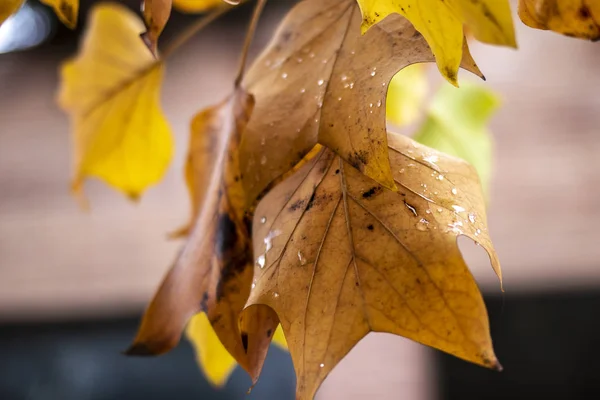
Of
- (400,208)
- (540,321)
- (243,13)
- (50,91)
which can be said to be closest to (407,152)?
(400,208)

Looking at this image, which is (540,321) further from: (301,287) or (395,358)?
(301,287)

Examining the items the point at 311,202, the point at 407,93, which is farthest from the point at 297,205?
the point at 407,93

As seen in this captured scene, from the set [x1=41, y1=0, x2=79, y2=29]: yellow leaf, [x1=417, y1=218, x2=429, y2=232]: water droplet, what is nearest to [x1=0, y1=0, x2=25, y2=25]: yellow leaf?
[x1=41, y1=0, x2=79, y2=29]: yellow leaf

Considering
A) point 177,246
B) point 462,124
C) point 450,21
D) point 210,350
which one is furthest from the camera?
point 177,246

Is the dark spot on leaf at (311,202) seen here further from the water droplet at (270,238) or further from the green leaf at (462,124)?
the green leaf at (462,124)

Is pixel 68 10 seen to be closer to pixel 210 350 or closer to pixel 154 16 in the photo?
pixel 154 16

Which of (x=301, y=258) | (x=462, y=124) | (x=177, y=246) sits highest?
(x=301, y=258)
